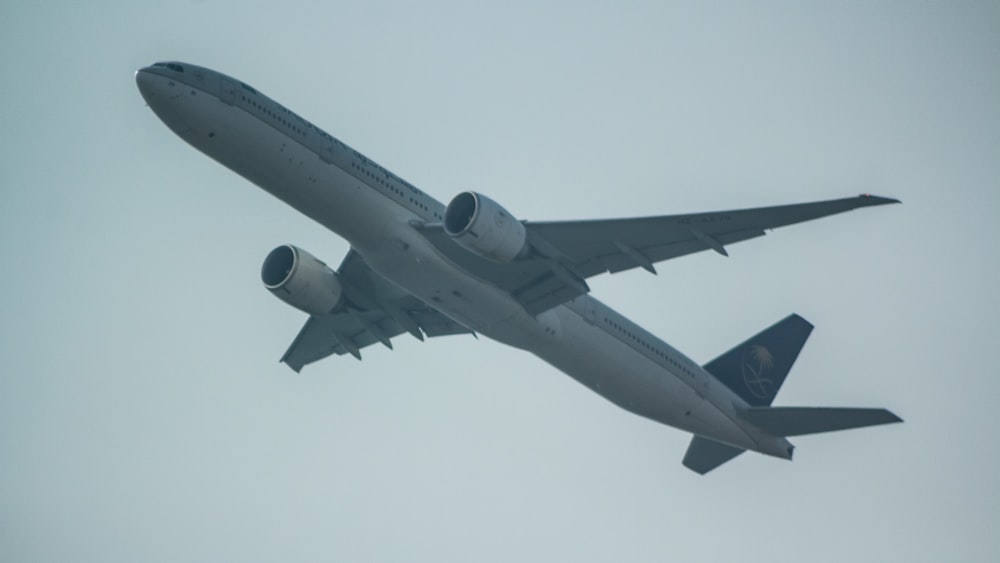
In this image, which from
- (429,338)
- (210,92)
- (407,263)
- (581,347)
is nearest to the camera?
(210,92)

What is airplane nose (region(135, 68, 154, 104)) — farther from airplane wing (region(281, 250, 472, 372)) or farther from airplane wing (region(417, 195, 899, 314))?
airplane wing (region(281, 250, 472, 372))

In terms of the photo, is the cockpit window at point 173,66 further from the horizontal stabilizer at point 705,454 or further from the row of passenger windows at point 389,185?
the horizontal stabilizer at point 705,454

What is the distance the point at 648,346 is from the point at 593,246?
15.1 feet

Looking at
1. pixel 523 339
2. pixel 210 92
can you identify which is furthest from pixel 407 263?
pixel 210 92

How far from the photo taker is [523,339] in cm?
3195

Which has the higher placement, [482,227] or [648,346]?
[648,346]

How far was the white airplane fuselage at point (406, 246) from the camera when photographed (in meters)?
28.2

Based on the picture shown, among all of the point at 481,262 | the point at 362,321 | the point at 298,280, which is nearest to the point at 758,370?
the point at 481,262

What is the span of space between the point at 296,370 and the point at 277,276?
20.0 ft

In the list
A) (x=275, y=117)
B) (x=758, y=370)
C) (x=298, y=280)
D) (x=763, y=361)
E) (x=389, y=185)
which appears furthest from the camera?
(x=763, y=361)

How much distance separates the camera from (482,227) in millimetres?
28344

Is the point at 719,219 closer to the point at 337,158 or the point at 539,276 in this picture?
the point at 539,276

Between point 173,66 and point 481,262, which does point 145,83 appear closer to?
point 173,66

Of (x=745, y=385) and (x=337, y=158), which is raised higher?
(x=745, y=385)
